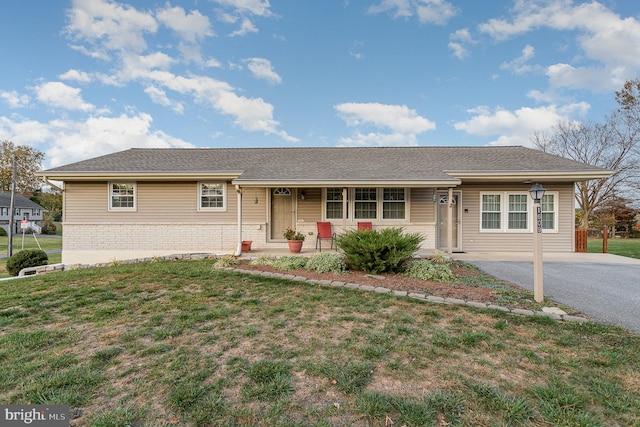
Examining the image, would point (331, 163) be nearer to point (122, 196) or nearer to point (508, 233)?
point (508, 233)

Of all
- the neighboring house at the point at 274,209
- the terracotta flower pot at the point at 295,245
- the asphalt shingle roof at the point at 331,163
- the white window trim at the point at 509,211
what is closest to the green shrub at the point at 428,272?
the asphalt shingle roof at the point at 331,163

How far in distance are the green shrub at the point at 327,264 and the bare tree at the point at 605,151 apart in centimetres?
2380

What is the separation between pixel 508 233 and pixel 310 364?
33.7ft

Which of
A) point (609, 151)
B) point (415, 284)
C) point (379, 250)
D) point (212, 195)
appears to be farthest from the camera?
point (609, 151)

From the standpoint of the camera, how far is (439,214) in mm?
10305

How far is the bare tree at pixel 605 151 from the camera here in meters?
21.1

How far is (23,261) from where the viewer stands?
8.63 meters

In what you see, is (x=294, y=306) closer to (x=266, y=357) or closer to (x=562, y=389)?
(x=266, y=357)

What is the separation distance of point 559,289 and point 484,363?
4.05 meters

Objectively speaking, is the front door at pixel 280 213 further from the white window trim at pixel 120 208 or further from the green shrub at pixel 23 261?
the green shrub at pixel 23 261

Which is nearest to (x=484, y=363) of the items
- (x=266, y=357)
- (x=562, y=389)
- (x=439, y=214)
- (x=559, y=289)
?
(x=562, y=389)

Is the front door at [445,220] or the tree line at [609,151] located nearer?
the front door at [445,220]
